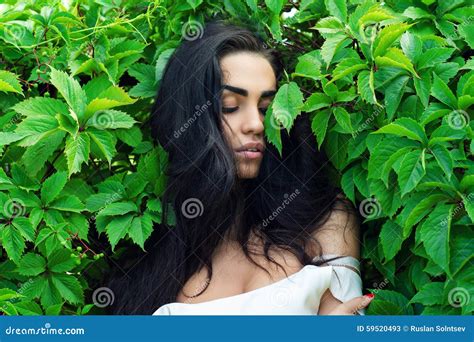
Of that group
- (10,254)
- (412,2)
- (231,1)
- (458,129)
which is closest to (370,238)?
(458,129)

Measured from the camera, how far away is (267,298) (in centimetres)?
233

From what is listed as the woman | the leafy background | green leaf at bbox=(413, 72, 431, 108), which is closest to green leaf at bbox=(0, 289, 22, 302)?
the leafy background

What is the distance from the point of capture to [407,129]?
2.01 meters

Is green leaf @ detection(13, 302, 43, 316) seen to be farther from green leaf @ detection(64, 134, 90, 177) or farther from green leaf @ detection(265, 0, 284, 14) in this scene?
green leaf @ detection(265, 0, 284, 14)

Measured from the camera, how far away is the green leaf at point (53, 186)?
2254mm

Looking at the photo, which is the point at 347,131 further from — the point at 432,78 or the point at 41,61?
the point at 41,61

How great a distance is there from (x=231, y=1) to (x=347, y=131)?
27.2 inches

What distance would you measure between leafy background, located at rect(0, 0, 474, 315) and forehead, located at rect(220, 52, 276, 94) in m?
0.11

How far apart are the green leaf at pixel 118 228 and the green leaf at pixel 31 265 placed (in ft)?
0.71

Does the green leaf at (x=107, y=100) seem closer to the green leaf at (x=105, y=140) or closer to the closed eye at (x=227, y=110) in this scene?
the green leaf at (x=105, y=140)

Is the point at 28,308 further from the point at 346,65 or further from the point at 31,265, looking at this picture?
the point at 346,65

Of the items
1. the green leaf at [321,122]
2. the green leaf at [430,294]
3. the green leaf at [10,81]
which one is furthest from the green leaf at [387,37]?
the green leaf at [10,81]

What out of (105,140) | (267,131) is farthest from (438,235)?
(105,140)

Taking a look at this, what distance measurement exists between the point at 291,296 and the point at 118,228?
0.55m
